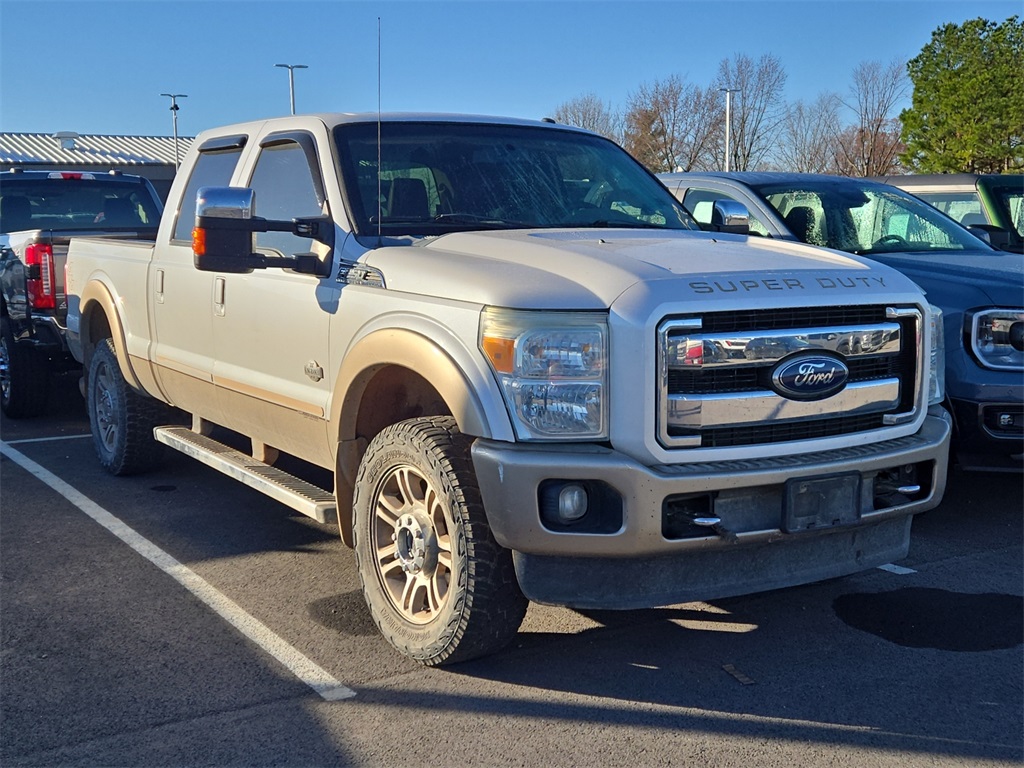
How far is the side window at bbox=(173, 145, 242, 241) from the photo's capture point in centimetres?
581

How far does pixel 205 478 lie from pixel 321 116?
2794mm

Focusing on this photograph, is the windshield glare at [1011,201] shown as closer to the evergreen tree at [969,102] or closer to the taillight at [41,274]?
the taillight at [41,274]

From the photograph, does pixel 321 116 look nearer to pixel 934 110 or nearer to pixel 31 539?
pixel 31 539

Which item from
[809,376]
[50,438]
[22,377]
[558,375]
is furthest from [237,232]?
[22,377]

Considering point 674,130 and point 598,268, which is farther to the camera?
point 674,130

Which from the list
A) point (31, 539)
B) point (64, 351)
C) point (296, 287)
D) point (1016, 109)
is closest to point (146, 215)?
point (64, 351)

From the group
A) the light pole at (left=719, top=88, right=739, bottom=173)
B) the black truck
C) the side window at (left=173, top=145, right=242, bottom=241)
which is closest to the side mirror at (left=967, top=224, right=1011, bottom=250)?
the side window at (left=173, top=145, right=242, bottom=241)

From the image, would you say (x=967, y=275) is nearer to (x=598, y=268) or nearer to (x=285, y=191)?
(x=598, y=268)

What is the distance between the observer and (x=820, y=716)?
3.68 m

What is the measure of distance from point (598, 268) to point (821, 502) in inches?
42.9

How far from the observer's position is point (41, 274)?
→ 8.27 metres

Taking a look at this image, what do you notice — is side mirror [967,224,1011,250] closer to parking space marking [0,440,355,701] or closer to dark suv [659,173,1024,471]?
dark suv [659,173,1024,471]

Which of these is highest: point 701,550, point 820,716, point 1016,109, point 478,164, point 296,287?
point 1016,109

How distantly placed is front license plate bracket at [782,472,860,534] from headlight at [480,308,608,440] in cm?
68
